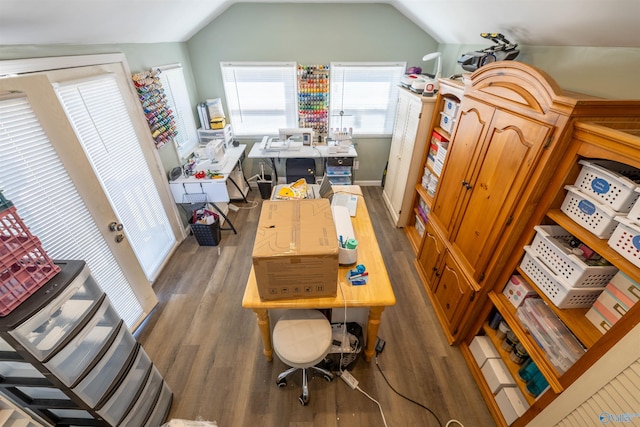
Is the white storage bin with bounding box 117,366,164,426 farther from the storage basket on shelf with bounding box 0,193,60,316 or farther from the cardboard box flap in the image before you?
the cardboard box flap

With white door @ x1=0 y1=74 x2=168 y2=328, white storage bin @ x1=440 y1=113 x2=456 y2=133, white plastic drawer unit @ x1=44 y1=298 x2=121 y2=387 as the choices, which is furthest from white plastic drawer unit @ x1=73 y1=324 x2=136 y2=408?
white storage bin @ x1=440 y1=113 x2=456 y2=133

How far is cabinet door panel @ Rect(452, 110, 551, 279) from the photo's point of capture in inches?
52.7

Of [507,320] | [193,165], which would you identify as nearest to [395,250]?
[507,320]

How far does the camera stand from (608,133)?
1001mm

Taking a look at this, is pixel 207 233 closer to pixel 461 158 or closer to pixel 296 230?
pixel 296 230

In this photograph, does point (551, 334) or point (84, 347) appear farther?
point (551, 334)

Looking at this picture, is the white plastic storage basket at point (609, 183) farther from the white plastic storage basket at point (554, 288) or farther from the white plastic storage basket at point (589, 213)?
the white plastic storage basket at point (554, 288)

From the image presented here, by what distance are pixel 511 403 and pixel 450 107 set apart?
91.4 inches

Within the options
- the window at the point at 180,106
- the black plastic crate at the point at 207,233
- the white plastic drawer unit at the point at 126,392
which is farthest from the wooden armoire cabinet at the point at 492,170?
the window at the point at 180,106

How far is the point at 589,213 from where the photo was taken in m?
1.18

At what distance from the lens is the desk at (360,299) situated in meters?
1.50

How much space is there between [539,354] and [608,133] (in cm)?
113

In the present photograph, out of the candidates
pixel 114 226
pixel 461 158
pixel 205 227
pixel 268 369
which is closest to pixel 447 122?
pixel 461 158

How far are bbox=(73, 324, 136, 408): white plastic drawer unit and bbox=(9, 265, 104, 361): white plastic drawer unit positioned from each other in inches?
9.4
